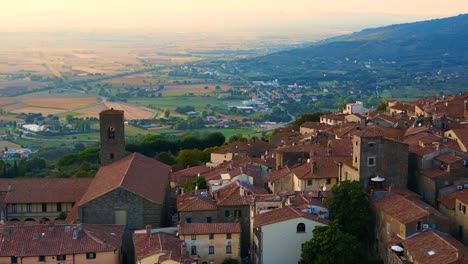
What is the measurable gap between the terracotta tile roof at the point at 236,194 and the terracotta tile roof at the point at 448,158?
34.0 feet

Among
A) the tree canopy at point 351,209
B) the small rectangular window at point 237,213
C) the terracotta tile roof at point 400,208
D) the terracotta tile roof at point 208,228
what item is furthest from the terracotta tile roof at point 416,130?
the terracotta tile roof at point 208,228

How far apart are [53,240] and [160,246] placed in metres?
5.36

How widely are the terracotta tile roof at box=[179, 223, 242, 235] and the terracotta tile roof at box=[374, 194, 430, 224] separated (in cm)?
726

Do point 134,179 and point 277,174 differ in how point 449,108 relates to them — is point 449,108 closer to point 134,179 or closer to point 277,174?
point 277,174

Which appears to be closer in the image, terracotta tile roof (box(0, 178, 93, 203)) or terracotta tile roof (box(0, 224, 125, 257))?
terracotta tile roof (box(0, 224, 125, 257))

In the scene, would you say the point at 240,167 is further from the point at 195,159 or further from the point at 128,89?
the point at 128,89

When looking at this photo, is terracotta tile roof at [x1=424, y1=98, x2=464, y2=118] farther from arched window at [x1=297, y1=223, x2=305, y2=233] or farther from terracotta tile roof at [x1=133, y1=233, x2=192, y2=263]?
terracotta tile roof at [x1=133, y1=233, x2=192, y2=263]

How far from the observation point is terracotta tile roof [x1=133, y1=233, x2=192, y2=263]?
102 ft

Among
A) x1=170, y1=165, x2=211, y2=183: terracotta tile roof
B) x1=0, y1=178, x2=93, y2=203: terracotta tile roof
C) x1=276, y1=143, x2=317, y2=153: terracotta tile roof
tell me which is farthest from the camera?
x1=170, y1=165, x2=211, y2=183: terracotta tile roof

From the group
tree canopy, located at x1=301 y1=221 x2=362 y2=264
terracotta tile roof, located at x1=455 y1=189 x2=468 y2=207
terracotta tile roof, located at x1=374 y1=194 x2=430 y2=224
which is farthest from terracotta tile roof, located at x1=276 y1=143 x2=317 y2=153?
tree canopy, located at x1=301 y1=221 x2=362 y2=264

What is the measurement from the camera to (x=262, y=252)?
33406 mm

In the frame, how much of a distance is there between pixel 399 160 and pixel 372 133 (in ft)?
6.85

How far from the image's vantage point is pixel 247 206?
37.7 metres

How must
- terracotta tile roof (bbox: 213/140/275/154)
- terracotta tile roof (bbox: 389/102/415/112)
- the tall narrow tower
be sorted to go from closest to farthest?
the tall narrow tower < terracotta tile roof (bbox: 213/140/275/154) < terracotta tile roof (bbox: 389/102/415/112)
